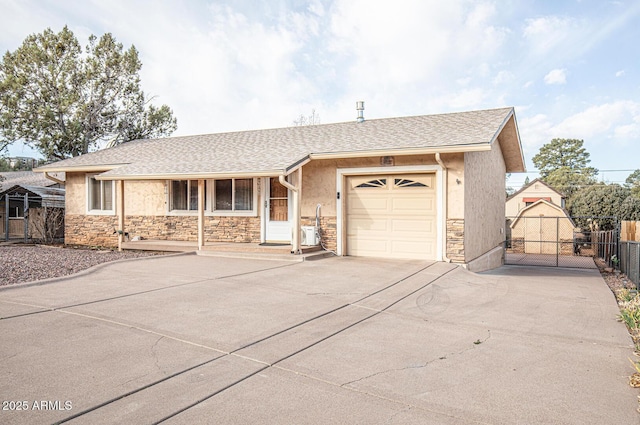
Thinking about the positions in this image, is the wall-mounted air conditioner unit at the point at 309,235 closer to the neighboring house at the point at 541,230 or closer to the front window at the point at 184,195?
the front window at the point at 184,195

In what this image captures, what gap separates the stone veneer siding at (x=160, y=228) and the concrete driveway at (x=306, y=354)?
5.35 m

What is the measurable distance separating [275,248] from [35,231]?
1405cm

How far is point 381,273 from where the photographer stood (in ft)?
28.1

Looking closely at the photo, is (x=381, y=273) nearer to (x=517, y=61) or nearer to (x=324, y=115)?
(x=517, y=61)

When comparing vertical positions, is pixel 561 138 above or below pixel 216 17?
above

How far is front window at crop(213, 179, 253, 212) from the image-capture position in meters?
12.8

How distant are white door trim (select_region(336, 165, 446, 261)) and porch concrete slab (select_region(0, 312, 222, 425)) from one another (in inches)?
287

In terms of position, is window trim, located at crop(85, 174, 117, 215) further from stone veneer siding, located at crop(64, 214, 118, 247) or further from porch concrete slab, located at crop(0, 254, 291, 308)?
porch concrete slab, located at crop(0, 254, 291, 308)

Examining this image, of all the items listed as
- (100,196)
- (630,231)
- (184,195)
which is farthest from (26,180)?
(630,231)

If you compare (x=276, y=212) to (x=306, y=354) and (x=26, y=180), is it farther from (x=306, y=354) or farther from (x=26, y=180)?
(x=26, y=180)

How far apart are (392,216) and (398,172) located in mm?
1180

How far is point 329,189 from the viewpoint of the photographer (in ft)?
37.7

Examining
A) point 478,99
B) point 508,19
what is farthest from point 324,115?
point 508,19

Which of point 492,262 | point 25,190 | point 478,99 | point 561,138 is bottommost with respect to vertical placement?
point 492,262
